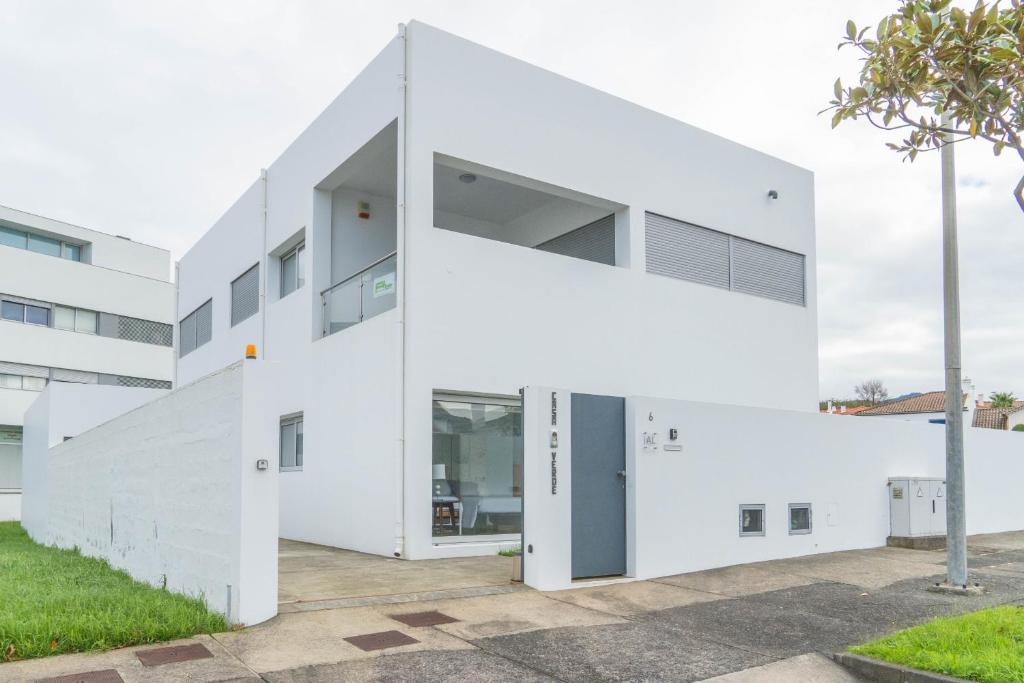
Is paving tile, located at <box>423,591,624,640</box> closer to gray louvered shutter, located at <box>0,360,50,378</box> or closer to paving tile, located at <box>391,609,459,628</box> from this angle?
paving tile, located at <box>391,609,459,628</box>

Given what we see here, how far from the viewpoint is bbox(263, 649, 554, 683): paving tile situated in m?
5.37

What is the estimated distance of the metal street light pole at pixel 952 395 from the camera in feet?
29.7

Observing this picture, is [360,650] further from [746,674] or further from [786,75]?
[786,75]

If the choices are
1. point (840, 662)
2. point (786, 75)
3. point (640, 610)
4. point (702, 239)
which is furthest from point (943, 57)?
point (702, 239)

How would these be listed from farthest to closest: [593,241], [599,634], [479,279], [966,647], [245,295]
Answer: [245,295] < [593,241] < [479,279] < [599,634] < [966,647]

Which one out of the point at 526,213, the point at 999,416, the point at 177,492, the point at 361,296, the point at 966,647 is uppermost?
the point at 526,213

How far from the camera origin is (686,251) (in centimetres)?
1530

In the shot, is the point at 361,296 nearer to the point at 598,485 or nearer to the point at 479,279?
the point at 479,279

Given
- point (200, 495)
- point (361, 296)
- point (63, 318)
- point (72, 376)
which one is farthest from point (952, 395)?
point (63, 318)

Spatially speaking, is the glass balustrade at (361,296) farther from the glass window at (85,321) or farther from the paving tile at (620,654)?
the glass window at (85,321)

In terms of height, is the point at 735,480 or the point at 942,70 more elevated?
the point at 942,70

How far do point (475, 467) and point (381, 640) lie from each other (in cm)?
573

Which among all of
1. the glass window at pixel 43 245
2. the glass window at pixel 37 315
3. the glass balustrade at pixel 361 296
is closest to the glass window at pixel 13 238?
the glass window at pixel 43 245

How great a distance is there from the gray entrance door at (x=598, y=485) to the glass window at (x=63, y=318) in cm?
2837
